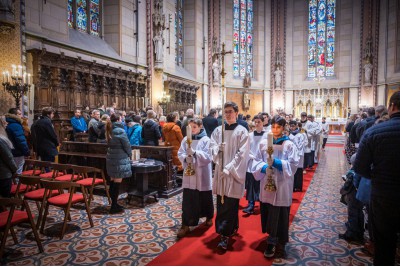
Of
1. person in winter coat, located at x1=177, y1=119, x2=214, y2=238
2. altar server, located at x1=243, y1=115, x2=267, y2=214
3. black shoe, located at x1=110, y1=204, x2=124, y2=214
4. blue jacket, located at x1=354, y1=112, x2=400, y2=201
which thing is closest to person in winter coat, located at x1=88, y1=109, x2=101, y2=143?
black shoe, located at x1=110, y1=204, x2=124, y2=214

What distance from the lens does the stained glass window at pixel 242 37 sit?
2239 centimetres

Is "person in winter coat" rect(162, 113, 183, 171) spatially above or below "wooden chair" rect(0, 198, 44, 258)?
above

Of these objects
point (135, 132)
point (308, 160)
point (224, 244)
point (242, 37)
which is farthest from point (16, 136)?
point (242, 37)

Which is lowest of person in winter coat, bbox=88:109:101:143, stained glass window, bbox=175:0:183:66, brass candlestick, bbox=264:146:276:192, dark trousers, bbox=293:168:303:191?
dark trousers, bbox=293:168:303:191

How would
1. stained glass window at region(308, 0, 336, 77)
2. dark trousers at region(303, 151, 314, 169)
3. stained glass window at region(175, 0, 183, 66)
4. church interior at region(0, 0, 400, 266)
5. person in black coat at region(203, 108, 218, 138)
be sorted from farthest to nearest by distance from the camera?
stained glass window at region(308, 0, 336, 77) → stained glass window at region(175, 0, 183, 66) → dark trousers at region(303, 151, 314, 169) → person in black coat at region(203, 108, 218, 138) → church interior at region(0, 0, 400, 266)

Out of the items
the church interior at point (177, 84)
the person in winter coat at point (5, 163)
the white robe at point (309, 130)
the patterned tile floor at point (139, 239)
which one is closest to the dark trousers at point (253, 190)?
the church interior at point (177, 84)

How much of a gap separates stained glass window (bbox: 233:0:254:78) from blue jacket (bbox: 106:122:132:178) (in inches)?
736

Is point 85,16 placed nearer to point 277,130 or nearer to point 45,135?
point 45,135

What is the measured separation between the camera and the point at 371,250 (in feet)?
11.5

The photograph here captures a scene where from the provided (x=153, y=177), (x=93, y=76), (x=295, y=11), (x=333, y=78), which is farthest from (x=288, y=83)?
(x=153, y=177)

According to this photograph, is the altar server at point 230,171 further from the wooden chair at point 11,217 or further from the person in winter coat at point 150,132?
the person in winter coat at point 150,132

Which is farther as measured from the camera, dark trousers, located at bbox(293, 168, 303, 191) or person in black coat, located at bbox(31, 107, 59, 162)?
dark trousers, located at bbox(293, 168, 303, 191)

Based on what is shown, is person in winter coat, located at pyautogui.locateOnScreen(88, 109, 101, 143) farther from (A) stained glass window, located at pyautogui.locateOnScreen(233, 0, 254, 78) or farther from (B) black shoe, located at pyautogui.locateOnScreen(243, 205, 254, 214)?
(A) stained glass window, located at pyautogui.locateOnScreen(233, 0, 254, 78)

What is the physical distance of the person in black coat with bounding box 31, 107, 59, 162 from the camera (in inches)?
237
